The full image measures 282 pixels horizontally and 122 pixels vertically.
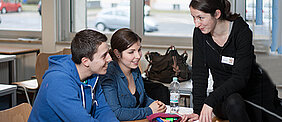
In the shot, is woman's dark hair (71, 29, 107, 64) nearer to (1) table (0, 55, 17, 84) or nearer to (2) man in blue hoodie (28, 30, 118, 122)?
(2) man in blue hoodie (28, 30, 118, 122)

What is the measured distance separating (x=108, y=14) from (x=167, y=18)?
855mm

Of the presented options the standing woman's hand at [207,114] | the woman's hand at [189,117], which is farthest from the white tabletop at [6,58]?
the standing woman's hand at [207,114]

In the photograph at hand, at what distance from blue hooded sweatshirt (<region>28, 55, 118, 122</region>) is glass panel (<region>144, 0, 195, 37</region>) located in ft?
9.69

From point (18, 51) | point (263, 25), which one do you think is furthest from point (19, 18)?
point (263, 25)

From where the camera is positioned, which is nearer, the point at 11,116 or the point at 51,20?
the point at 11,116

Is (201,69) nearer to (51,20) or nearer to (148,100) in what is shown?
(148,100)

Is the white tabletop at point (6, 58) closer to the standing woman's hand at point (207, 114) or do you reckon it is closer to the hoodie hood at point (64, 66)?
the hoodie hood at point (64, 66)

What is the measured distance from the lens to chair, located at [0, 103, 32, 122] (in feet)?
5.05

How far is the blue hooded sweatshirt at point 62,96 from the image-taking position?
4.48 feet

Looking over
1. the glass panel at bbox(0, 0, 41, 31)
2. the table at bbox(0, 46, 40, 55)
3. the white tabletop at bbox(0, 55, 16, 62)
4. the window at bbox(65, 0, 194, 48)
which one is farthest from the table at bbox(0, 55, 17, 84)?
the glass panel at bbox(0, 0, 41, 31)

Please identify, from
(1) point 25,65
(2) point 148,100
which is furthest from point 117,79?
(1) point 25,65

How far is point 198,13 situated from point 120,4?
310cm

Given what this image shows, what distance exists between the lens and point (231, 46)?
4.30 feet

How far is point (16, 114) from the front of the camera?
1601mm
